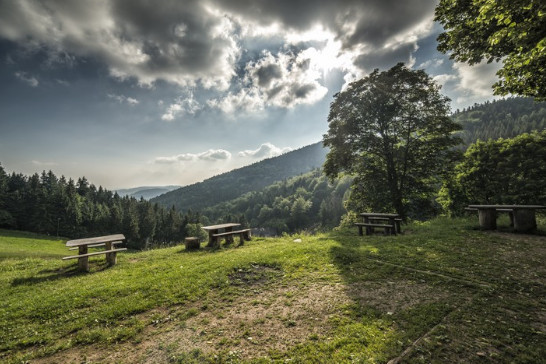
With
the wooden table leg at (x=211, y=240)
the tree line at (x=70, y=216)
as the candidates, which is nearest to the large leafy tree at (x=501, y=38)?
the wooden table leg at (x=211, y=240)

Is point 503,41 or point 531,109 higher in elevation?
point 531,109

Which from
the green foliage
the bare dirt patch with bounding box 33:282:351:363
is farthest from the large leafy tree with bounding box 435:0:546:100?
the green foliage

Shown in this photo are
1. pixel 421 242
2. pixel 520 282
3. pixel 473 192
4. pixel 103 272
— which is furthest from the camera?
pixel 473 192

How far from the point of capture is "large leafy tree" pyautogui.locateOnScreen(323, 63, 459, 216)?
58.7 feet

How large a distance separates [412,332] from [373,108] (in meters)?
18.3

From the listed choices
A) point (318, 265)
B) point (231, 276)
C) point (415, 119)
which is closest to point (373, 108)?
point (415, 119)

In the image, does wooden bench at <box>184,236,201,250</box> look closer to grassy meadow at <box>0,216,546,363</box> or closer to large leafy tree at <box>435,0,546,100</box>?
grassy meadow at <box>0,216,546,363</box>

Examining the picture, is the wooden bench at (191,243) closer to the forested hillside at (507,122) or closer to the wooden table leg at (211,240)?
the wooden table leg at (211,240)

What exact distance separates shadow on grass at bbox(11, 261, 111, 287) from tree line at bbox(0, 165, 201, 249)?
2915 inches

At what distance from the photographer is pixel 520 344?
3.91m

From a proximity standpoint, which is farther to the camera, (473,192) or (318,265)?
(473,192)

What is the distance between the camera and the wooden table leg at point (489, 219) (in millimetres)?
12375

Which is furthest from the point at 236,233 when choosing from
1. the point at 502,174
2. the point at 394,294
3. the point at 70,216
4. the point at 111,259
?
the point at 70,216

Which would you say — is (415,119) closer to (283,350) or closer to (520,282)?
(520,282)
